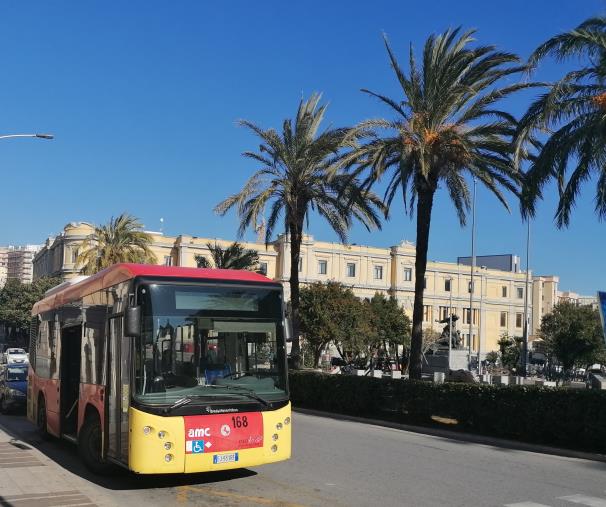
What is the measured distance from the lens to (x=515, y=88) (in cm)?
1881

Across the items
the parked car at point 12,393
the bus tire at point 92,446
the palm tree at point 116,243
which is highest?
the palm tree at point 116,243

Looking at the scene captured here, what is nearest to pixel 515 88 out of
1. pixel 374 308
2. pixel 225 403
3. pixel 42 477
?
pixel 225 403

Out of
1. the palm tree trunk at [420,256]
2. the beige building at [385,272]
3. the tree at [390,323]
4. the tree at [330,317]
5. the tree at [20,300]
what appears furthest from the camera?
the beige building at [385,272]

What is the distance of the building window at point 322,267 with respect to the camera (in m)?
93.7

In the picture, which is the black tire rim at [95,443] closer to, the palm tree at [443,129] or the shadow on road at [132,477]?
the shadow on road at [132,477]

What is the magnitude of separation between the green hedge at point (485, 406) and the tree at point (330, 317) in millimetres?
31819

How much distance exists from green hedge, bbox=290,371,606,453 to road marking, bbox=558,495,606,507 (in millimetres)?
4404

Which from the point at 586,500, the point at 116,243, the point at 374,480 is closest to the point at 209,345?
the point at 374,480

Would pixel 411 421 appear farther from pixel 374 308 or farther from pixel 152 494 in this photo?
pixel 374 308

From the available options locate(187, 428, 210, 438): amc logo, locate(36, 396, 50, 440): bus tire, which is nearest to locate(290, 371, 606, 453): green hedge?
locate(187, 428, 210, 438): amc logo

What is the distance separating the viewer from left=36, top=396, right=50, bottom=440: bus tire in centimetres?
1277

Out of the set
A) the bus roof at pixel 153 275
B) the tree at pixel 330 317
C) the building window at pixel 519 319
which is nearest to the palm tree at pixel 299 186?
the bus roof at pixel 153 275

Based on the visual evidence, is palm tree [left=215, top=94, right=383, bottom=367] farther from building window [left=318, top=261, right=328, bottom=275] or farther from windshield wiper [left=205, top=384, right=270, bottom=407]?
building window [left=318, top=261, right=328, bottom=275]

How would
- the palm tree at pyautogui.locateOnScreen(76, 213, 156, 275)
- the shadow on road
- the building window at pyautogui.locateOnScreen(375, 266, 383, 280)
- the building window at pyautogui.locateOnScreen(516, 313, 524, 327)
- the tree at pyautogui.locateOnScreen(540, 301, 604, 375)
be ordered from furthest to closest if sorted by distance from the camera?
the building window at pyautogui.locateOnScreen(516, 313, 524, 327) < the building window at pyautogui.locateOnScreen(375, 266, 383, 280) < the tree at pyautogui.locateOnScreen(540, 301, 604, 375) < the palm tree at pyautogui.locateOnScreen(76, 213, 156, 275) < the shadow on road
